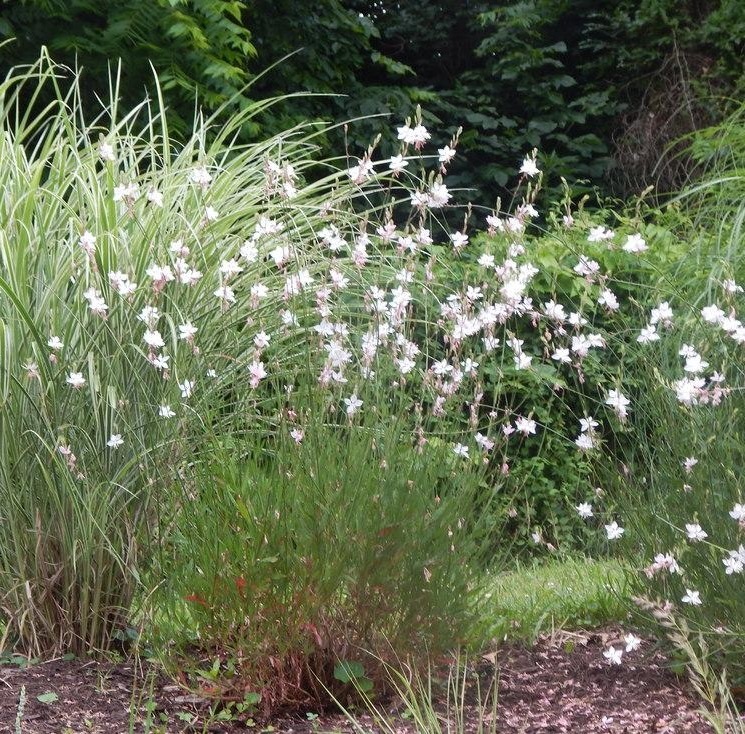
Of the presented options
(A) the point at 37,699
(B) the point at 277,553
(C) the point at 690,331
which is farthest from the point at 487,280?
(A) the point at 37,699

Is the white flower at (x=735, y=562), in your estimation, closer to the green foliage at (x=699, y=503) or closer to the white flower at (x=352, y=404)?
the green foliage at (x=699, y=503)

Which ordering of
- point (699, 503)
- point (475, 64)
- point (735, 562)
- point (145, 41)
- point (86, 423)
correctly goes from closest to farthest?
point (735, 562) < point (699, 503) < point (86, 423) < point (145, 41) < point (475, 64)

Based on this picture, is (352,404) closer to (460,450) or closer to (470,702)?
(460,450)

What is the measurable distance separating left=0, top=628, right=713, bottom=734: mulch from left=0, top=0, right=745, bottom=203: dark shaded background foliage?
5284mm

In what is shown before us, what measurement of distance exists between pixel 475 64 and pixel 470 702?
9.36 m

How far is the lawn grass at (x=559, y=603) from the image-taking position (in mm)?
3148

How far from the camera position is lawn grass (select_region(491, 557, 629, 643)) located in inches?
124

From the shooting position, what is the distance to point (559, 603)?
11.3 feet

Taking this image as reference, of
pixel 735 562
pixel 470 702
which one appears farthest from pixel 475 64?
pixel 735 562

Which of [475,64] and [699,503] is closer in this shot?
[699,503]

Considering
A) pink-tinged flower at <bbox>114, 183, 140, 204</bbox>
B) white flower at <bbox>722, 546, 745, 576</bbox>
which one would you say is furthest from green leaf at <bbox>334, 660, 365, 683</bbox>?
pink-tinged flower at <bbox>114, 183, 140, 204</bbox>

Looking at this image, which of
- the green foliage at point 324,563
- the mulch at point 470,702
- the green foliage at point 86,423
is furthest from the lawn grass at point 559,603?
the green foliage at point 86,423

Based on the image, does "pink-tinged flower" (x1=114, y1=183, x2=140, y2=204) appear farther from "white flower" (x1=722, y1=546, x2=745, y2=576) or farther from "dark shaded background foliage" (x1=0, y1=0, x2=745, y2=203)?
"dark shaded background foliage" (x1=0, y1=0, x2=745, y2=203)

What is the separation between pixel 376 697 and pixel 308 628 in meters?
0.29
